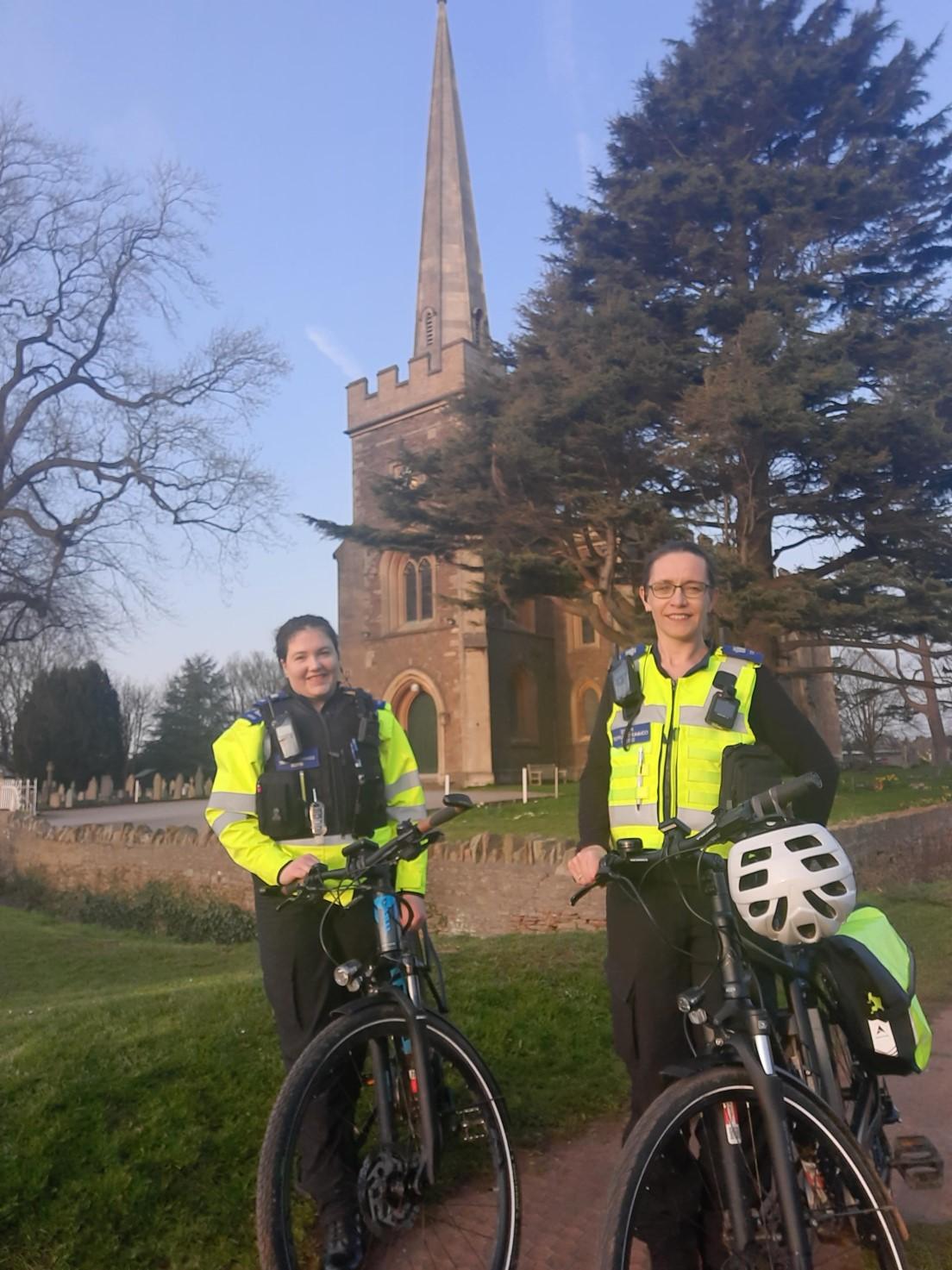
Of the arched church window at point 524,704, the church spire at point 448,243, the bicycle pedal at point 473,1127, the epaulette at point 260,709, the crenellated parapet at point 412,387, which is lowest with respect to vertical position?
the bicycle pedal at point 473,1127

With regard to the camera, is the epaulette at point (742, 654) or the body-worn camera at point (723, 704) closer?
the body-worn camera at point (723, 704)

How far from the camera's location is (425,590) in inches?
1283

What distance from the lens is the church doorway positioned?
3106 centimetres

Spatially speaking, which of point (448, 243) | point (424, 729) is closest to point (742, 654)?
point (424, 729)

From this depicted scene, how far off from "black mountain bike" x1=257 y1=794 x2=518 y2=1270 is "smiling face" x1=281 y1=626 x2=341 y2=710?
Answer: 2.23ft

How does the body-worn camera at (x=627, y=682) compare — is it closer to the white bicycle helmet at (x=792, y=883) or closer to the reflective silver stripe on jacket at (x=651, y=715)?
the reflective silver stripe on jacket at (x=651, y=715)

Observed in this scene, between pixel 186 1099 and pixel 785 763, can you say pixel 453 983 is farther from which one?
pixel 785 763

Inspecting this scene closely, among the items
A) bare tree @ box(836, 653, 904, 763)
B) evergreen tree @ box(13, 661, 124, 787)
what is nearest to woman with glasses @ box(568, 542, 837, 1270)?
bare tree @ box(836, 653, 904, 763)

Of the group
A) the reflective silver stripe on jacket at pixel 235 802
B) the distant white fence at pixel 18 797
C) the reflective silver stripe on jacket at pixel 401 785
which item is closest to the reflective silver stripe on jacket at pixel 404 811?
the reflective silver stripe on jacket at pixel 401 785

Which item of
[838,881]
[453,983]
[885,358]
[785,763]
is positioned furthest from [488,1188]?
[885,358]

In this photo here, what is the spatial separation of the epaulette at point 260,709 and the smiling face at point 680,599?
126 centimetres

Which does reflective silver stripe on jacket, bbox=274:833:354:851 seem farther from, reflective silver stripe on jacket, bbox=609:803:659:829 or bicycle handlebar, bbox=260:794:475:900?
reflective silver stripe on jacket, bbox=609:803:659:829

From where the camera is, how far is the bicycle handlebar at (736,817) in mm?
2428

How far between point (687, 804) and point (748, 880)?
453 mm
